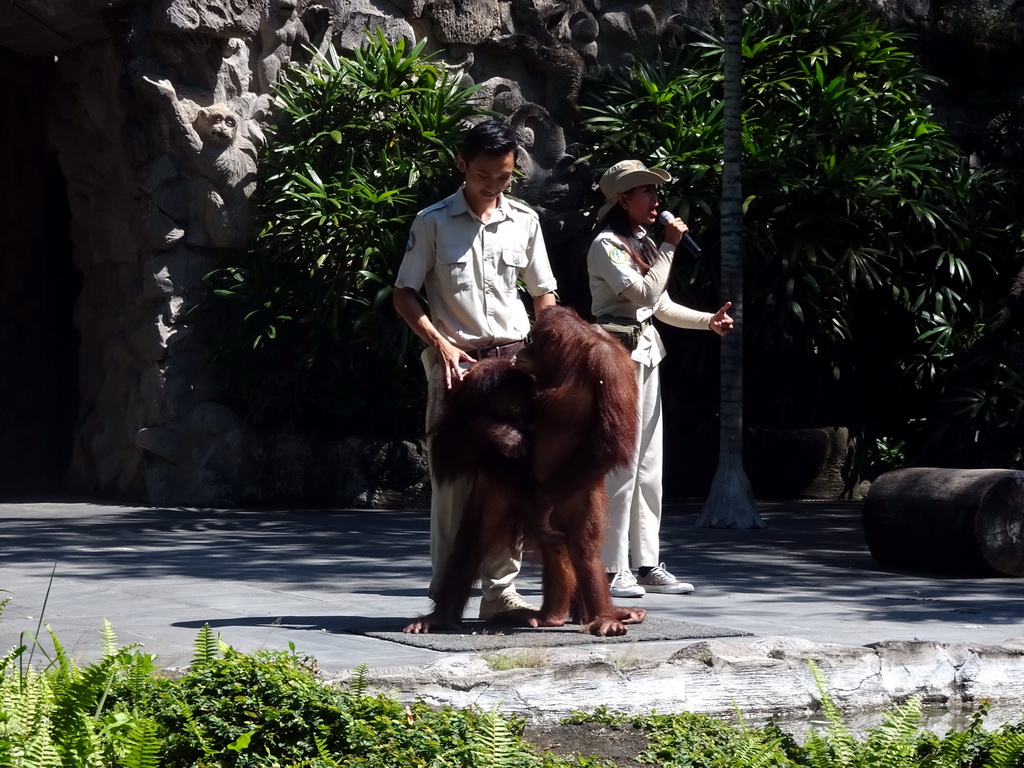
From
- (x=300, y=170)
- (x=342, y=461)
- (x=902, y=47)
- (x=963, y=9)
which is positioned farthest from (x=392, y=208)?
(x=963, y=9)

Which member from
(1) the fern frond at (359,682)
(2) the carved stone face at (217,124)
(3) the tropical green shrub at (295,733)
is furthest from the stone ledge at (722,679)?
(2) the carved stone face at (217,124)

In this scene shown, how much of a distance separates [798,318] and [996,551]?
4.09 metres

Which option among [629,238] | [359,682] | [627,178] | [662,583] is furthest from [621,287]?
[359,682]

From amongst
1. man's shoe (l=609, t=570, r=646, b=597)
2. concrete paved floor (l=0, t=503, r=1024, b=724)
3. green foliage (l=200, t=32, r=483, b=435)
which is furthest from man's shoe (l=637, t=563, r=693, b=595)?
green foliage (l=200, t=32, r=483, b=435)

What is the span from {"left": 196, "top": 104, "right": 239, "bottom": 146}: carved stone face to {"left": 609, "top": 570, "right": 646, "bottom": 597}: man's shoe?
575 centimetres

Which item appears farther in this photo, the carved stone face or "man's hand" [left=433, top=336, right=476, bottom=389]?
the carved stone face

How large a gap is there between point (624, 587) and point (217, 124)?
5.82 meters

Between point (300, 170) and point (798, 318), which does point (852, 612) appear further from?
point (300, 170)

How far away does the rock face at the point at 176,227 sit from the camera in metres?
10.4

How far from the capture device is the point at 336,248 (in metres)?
10.3

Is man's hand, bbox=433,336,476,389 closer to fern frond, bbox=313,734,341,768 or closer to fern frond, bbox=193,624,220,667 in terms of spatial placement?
fern frond, bbox=193,624,220,667

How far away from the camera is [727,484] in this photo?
9461 mm

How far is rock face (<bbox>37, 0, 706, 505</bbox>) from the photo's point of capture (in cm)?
1038

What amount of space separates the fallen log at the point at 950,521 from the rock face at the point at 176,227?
13.8ft
